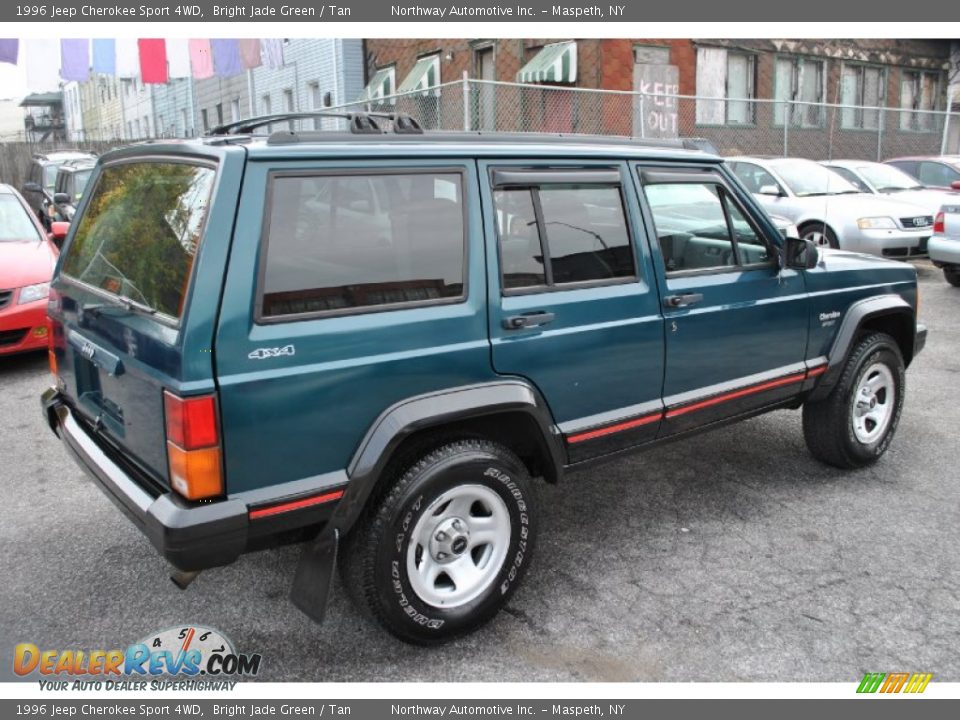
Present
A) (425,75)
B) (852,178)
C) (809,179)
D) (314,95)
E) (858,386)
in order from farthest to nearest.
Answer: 1. (314,95)
2. (425,75)
3. (852,178)
4. (809,179)
5. (858,386)

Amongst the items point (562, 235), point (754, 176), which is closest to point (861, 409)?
point (562, 235)

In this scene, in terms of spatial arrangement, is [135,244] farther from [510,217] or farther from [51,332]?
[510,217]

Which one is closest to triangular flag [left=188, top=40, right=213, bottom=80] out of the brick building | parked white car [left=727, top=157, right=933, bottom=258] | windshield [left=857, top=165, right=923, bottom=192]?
the brick building

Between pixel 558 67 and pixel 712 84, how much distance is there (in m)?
4.31

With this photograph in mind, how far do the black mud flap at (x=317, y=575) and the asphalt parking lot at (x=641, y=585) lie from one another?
0.98 ft

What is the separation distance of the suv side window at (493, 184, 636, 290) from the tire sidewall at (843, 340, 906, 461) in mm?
1792

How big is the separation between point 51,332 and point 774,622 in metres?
3.30

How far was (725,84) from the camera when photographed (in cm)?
1856

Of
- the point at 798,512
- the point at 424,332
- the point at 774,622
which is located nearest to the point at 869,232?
the point at 798,512

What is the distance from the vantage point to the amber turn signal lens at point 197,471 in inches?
98.2

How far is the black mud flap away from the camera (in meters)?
2.77

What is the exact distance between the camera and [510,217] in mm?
3195

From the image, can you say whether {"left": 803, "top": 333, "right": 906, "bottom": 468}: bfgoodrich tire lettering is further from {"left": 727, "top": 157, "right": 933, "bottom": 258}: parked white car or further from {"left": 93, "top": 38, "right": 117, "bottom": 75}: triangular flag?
{"left": 93, "top": 38, "right": 117, "bottom": 75}: triangular flag

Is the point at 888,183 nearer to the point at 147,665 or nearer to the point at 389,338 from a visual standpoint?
the point at 389,338
